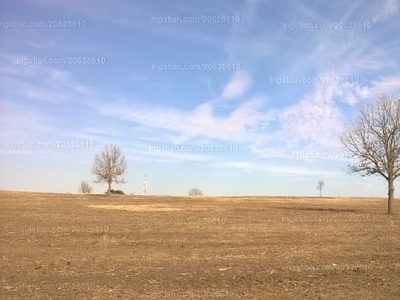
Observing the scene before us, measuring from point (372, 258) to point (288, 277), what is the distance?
15.1 feet

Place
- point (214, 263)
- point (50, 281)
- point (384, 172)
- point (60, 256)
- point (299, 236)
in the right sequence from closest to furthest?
1. point (50, 281)
2. point (214, 263)
3. point (60, 256)
4. point (299, 236)
5. point (384, 172)

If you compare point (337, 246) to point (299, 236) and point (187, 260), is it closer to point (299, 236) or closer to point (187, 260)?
point (299, 236)

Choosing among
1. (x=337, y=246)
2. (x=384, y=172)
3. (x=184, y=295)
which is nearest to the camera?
(x=184, y=295)

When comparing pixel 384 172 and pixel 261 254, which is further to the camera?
pixel 384 172

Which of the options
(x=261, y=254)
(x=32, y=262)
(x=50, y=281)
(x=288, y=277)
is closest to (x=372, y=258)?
(x=261, y=254)

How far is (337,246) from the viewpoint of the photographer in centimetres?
1592

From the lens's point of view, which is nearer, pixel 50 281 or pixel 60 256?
pixel 50 281

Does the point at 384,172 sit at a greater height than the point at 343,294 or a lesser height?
greater

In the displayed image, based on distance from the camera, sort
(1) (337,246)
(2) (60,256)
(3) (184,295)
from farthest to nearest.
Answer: (1) (337,246) → (2) (60,256) → (3) (184,295)

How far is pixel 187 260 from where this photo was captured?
1274cm

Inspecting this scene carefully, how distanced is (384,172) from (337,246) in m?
22.8

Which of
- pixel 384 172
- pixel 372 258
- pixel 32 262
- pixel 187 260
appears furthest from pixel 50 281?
pixel 384 172

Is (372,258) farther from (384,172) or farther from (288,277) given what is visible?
(384,172)

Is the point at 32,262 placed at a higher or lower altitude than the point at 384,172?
lower
